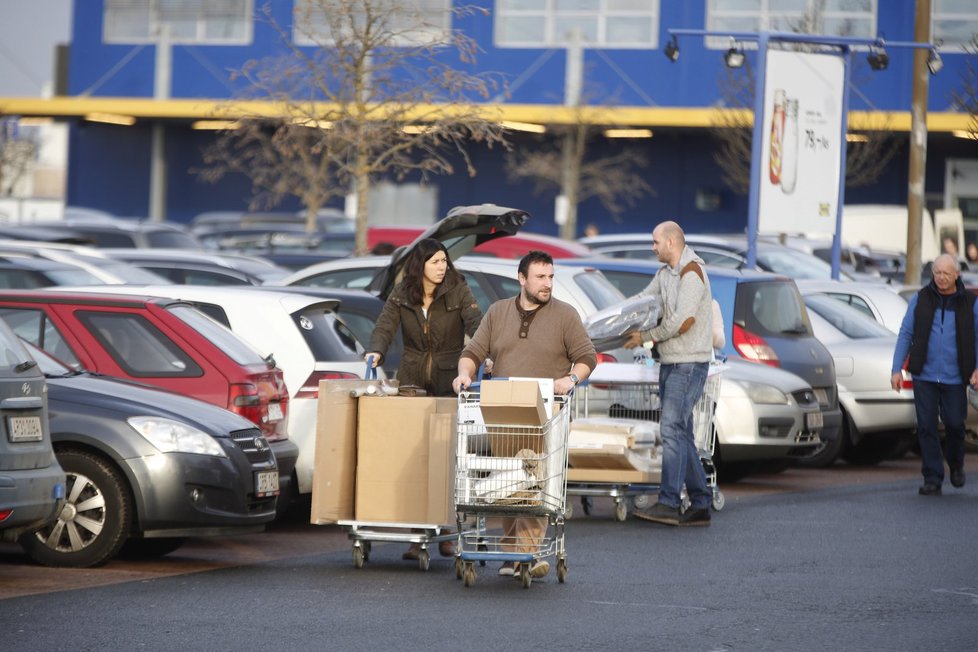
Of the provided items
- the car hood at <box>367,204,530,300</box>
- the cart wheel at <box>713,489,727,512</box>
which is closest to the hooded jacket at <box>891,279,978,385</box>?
the cart wheel at <box>713,489,727,512</box>

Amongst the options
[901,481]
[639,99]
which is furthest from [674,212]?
[901,481]

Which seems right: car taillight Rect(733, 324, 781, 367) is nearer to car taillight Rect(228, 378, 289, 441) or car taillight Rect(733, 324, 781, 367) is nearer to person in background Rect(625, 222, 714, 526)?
person in background Rect(625, 222, 714, 526)

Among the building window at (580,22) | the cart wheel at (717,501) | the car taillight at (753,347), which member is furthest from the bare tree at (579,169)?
the cart wheel at (717,501)

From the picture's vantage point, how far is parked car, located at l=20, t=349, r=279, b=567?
31.3ft

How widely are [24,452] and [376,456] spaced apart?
6.41 ft

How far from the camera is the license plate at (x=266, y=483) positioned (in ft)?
32.5

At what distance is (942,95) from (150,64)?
21840 millimetres

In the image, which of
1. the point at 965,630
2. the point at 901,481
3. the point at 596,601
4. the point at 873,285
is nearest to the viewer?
the point at 965,630

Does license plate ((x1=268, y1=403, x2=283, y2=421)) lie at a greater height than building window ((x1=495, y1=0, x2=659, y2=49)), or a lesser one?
lesser

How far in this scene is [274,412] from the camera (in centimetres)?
1073

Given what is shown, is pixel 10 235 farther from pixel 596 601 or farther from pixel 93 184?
pixel 93 184

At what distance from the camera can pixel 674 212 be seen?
168 ft

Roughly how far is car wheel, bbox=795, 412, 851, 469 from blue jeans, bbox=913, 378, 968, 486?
1.82 m

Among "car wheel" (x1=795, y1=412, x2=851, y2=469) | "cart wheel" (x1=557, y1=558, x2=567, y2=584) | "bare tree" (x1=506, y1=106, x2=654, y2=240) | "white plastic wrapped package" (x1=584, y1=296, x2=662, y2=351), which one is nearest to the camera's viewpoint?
"cart wheel" (x1=557, y1=558, x2=567, y2=584)
